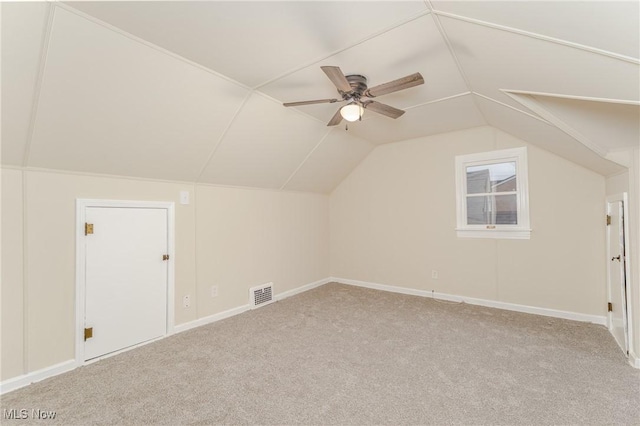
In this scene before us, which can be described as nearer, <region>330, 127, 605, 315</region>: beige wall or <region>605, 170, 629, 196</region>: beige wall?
<region>605, 170, 629, 196</region>: beige wall

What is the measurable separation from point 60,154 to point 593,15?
3430 mm

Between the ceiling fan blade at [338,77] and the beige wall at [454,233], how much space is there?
2.66m

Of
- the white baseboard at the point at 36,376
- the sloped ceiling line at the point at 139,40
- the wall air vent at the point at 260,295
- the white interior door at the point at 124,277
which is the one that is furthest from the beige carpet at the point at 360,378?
the sloped ceiling line at the point at 139,40

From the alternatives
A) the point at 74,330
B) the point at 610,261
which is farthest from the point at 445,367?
the point at 74,330

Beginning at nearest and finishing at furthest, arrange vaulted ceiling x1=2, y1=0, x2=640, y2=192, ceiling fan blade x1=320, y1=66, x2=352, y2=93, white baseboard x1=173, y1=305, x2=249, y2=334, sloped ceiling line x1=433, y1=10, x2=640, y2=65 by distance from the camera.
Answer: sloped ceiling line x1=433, y1=10, x2=640, y2=65
vaulted ceiling x1=2, y1=0, x2=640, y2=192
ceiling fan blade x1=320, y1=66, x2=352, y2=93
white baseboard x1=173, y1=305, x2=249, y2=334

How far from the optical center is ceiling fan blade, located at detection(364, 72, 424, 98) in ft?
6.29

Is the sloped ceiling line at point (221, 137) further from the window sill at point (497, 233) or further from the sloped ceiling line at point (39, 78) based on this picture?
the window sill at point (497, 233)

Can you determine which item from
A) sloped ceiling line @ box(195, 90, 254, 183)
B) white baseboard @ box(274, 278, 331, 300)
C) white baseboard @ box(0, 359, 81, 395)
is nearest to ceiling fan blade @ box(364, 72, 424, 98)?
sloped ceiling line @ box(195, 90, 254, 183)

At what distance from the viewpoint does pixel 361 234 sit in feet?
16.6

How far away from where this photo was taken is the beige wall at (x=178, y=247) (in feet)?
6.93

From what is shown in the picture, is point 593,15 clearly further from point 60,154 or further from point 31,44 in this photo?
point 60,154

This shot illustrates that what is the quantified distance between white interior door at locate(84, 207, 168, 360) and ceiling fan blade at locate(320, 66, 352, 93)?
90.3 inches

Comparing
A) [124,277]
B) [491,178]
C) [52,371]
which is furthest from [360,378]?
[491,178]

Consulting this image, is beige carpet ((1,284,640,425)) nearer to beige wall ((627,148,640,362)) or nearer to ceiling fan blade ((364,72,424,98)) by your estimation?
beige wall ((627,148,640,362))
